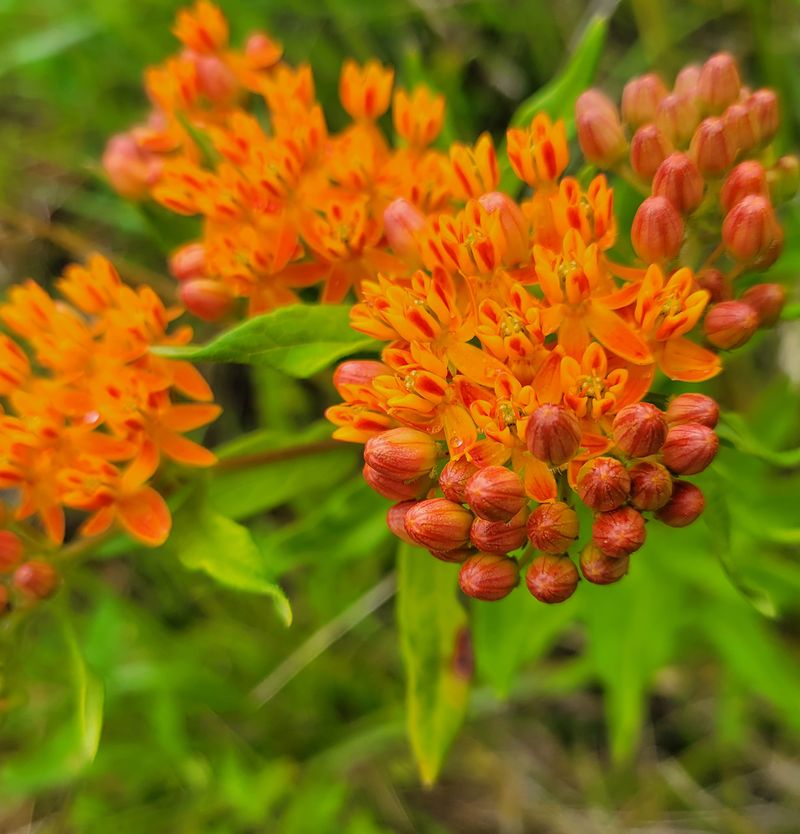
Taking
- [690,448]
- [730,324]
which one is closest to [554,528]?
[690,448]

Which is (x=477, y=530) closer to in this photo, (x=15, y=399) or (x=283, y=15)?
(x=15, y=399)

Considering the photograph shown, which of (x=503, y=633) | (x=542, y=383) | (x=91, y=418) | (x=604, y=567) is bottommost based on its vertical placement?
(x=503, y=633)

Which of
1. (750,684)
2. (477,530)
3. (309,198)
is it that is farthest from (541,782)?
(309,198)

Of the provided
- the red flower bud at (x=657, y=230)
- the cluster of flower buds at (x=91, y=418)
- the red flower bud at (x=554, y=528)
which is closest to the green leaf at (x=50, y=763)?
the cluster of flower buds at (x=91, y=418)

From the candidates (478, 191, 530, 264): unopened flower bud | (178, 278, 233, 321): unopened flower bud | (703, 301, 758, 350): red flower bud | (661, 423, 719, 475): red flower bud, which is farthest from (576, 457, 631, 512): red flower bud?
(178, 278, 233, 321): unopened flower bud

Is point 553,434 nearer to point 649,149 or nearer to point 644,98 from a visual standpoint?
point 649,149

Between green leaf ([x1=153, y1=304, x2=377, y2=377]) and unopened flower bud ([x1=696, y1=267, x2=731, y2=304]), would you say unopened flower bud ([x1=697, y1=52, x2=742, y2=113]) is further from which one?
green leaf ([x1=153, y1=304, x2=377, y2=377])

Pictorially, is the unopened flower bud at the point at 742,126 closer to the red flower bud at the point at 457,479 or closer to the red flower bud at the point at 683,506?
the red flower bud at the point at 683,506
